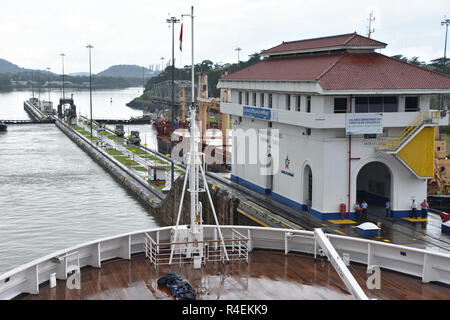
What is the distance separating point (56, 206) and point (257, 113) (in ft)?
75.0

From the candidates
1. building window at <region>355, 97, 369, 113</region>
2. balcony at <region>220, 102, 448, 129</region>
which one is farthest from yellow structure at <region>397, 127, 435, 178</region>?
building window at <region>355, 97, 369, 113</region>

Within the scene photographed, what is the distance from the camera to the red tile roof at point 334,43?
3503cm

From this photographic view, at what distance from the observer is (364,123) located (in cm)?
3142

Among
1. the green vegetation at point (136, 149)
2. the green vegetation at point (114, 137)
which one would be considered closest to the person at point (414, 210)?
the green vegetation at point (136, 149)

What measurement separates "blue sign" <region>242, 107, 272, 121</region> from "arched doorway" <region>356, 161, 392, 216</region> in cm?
734

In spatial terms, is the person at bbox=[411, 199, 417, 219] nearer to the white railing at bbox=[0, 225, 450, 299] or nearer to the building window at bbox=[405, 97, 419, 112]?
the building window at bbox=[405, 97, 419, 112]

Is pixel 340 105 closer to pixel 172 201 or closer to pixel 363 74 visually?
pixel 363 74

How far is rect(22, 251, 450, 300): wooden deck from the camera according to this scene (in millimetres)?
14859

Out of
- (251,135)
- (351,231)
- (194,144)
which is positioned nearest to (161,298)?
(194,144)

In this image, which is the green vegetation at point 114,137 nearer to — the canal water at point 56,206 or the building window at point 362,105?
the canal water at point 56,206

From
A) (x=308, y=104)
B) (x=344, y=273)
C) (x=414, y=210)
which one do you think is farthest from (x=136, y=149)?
(x=344, y=273)

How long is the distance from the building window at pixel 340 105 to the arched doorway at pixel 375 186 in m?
4.97

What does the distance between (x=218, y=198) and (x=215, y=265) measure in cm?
1990

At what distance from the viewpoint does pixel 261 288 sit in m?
15.5
